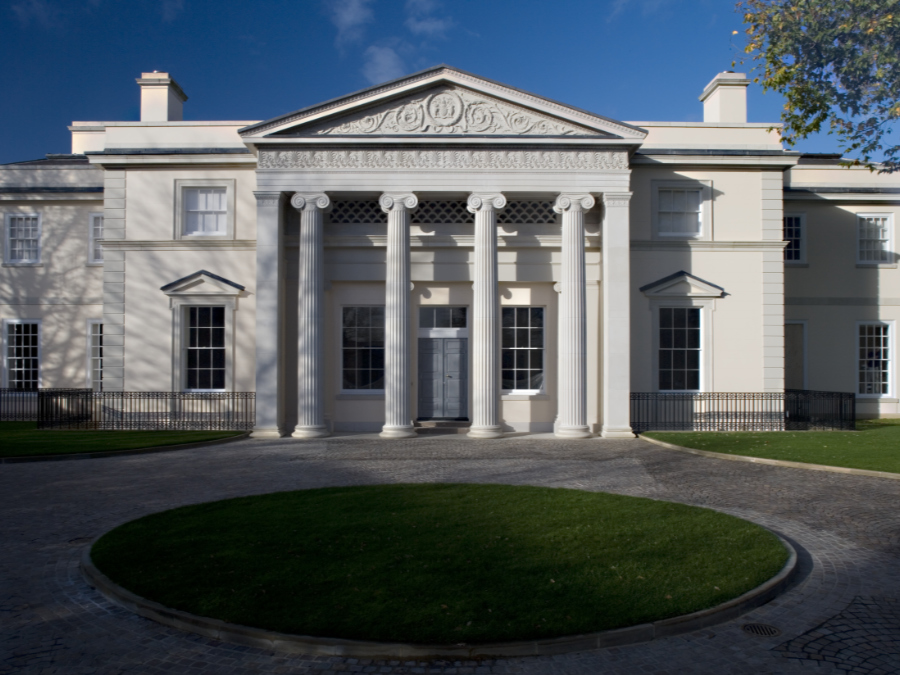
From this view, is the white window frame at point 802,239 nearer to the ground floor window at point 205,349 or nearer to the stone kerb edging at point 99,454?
the ground floor window at point 205,349

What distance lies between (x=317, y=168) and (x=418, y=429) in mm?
7892

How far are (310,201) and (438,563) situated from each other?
13350mm

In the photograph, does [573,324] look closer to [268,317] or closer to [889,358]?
[268,317]

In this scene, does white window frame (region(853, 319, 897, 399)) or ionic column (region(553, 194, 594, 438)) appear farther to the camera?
white window frame (region(853, 319, 897, 399))

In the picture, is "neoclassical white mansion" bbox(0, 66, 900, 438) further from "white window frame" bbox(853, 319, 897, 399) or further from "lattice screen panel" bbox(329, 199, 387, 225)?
"white window frame" bbox(853, 319, 897, 399)

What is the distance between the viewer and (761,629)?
502 centimetres

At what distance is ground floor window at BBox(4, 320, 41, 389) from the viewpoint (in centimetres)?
2289

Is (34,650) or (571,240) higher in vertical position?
(571,240)

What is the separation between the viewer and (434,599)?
17.1 ft

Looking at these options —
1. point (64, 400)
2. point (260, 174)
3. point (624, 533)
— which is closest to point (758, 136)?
point (260, 174)

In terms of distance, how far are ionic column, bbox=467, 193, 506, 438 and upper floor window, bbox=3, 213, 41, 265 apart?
16.2 meters

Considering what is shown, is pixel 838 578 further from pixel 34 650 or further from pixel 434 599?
pixel 34 650

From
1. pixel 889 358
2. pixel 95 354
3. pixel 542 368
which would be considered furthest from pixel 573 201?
pixel 95 354

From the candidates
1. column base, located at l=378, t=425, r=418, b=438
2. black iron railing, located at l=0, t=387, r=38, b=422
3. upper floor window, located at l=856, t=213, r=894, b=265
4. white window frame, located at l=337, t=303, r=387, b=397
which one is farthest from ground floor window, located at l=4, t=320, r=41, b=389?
upper floor window, located at l=856, t=213, r=894, b=265
